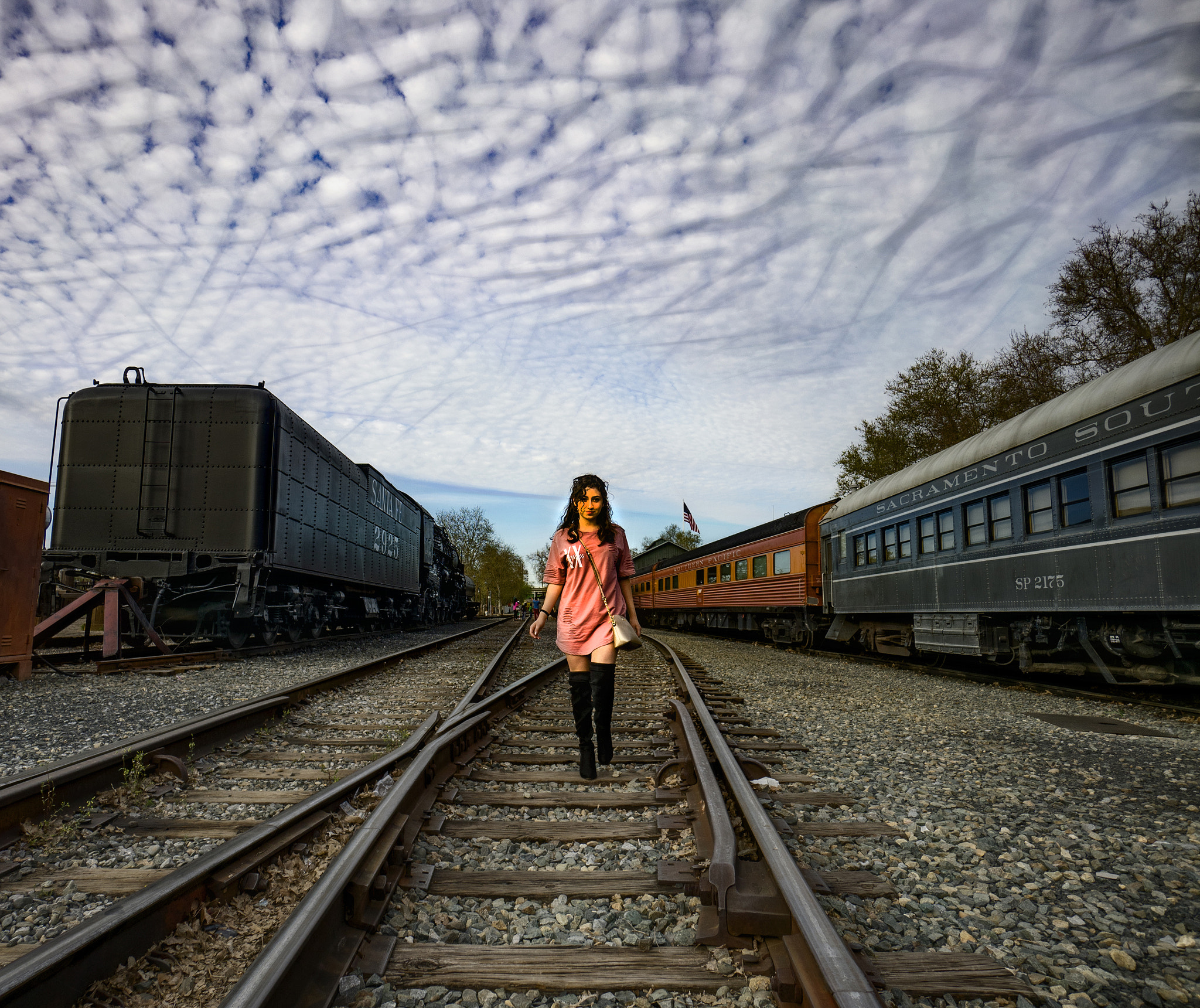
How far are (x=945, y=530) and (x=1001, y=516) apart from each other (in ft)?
4.28

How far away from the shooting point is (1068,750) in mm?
4820

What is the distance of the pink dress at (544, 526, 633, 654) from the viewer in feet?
13.0

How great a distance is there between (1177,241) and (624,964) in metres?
24.7

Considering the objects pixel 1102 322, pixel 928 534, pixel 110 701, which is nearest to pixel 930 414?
pixel 1102 322

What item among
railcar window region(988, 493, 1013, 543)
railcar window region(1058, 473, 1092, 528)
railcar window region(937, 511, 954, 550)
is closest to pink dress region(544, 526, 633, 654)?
railcar window region(1058, 473, 1092, 528)

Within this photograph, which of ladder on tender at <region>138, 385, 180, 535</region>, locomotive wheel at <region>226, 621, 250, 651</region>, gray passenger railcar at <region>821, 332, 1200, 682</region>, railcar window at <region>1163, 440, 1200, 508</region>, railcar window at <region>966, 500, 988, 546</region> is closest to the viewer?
railcar window at <region>1163, 440, 1200, 508</region>

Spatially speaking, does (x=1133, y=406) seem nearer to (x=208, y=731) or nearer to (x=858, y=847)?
(x=858, y=847)

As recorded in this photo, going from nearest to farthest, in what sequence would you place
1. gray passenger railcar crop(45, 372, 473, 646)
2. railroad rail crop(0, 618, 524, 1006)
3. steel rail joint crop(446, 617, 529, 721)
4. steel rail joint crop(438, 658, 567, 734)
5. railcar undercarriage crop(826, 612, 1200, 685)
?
railroad rail crop(0, 618, 524, 1006) < steel rail joint crop(438, 658, 567, 734) < steel rail joint crop(446, 617, 529, 721) < railcar undercarriage crop(826, 612, 1200, 685) < gray passenger railcar crop(45, 372, 473, 646)

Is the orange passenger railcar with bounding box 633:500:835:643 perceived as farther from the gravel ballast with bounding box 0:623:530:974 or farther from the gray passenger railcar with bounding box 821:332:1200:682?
the gravel ballast with bounding box 0:623:530:974

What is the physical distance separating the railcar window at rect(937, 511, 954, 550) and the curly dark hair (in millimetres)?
7818

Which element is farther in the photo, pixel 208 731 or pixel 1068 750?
pixel 1068 750

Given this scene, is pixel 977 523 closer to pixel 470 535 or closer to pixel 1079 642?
pixel 1079 642

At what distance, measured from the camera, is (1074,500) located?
304 inches

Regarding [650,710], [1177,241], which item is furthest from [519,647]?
[1177,241]
